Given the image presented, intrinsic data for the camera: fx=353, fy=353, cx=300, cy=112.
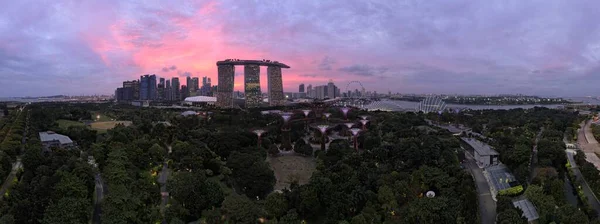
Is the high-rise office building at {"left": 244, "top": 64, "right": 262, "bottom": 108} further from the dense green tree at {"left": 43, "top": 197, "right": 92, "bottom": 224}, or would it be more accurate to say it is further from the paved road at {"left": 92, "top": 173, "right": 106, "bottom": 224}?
the dense green tree at {"left": 43, "top": 197, "right": 92, "bottom": 224}

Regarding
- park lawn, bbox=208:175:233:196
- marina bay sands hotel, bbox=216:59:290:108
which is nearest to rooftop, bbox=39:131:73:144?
park lawn, bbox=208:175:233:196

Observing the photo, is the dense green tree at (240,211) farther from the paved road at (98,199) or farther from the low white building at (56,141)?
the low white building at (56,141)

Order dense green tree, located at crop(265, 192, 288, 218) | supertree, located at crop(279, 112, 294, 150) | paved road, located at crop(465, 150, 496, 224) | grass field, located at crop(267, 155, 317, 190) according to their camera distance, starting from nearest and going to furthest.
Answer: dense green tree, located at crop(265, 192, 288, 218) → paved road, located at crop(465, 150, 496, 224) → grass field, located at crop(267, 155, 317, 190) → supertree, located at crop(279, 112, 294, 150)

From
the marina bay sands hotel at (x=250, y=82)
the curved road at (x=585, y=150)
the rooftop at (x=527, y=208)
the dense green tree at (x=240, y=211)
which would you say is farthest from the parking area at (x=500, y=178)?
the marina bay sands hotel at (x=250, y=82)

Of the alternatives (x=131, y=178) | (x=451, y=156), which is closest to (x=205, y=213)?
(x=131, y=178)

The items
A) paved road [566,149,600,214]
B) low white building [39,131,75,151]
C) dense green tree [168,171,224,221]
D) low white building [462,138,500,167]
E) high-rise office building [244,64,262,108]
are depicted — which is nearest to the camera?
dense green tree [168,171,224,221]
